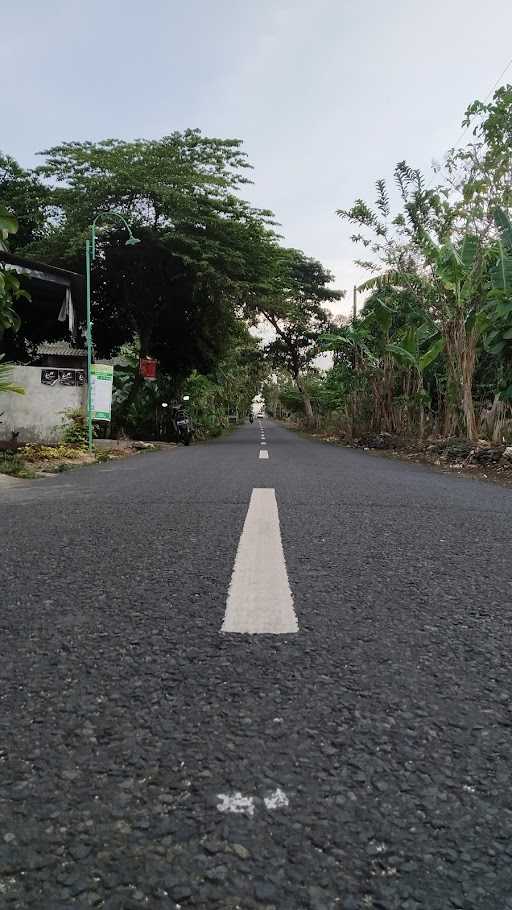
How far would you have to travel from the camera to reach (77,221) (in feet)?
56.1

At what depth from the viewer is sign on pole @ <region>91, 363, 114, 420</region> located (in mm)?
12211

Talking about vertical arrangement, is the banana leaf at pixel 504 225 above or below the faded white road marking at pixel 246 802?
above

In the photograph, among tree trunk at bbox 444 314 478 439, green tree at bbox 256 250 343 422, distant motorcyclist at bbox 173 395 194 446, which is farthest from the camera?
green tree at bbox 256 250 343 422

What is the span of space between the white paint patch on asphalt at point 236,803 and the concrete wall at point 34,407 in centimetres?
1133

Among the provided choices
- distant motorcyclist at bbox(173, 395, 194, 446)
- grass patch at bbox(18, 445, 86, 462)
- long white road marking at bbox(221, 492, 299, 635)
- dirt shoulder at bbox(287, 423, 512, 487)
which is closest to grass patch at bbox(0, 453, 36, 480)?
grass patch at bbox(18, 445, 86, 462)

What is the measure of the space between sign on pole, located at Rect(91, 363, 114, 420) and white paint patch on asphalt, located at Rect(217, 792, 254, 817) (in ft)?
38.1

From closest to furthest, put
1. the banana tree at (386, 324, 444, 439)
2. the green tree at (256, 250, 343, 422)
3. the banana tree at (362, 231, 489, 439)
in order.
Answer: the banana tree at (362, 231, 489, 439) < the banana tree at (386, 324, 444, 439) < the green tree at (256, 250, 343, 422)

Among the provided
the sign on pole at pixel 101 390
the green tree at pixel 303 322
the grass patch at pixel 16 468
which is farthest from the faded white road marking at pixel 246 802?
→ the green tree at pixel 303 322

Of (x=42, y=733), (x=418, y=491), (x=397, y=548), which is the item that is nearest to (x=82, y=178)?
(x=418, y=491)

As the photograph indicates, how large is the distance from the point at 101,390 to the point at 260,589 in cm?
1068

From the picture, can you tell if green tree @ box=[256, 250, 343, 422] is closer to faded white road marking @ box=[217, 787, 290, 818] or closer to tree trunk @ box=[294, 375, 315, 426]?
tree trunk @ box=[294, 375, 315, 426]

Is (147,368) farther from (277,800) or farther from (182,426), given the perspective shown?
(277,800)

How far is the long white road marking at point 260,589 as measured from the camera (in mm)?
1985

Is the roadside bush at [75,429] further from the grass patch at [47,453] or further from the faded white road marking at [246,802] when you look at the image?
the faded white road marking at [246,802]
